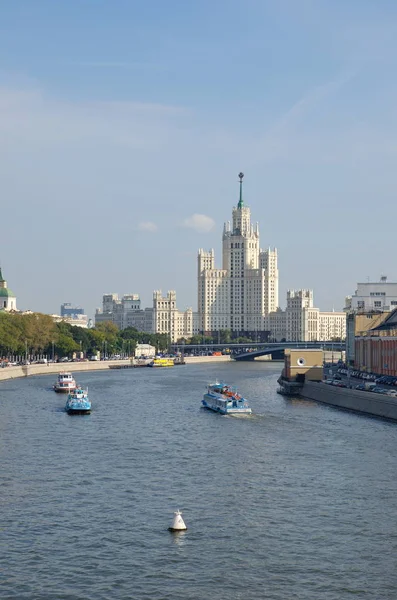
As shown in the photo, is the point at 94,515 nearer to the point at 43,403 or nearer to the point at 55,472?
the point at 55,472

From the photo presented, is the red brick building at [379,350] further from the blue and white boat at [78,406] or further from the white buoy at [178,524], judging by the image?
the white buoy at [178,524]

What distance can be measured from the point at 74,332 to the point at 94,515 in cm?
14743

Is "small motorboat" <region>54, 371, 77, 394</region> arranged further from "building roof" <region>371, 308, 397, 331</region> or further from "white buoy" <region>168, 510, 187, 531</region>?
"white buoy" <region>168, 510, 187, 531</region>

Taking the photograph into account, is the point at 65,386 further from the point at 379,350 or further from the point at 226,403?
the point at 379,350

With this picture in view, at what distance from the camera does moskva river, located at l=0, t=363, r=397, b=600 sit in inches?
1144

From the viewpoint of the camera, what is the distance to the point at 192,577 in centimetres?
2934

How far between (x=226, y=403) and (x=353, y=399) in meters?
10.9

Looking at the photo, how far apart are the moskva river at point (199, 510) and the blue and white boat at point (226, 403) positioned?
776 centimetres

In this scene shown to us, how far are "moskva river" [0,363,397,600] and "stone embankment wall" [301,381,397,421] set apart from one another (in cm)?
258

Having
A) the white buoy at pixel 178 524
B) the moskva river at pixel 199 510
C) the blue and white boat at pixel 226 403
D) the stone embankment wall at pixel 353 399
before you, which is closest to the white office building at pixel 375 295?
the stone embankment wall at pixel 353 399

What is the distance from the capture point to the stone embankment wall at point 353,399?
70.8 metres

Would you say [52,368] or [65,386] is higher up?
[52,368]

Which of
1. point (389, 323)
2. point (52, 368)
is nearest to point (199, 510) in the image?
point (389, 323)

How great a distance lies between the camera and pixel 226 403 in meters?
76.9
